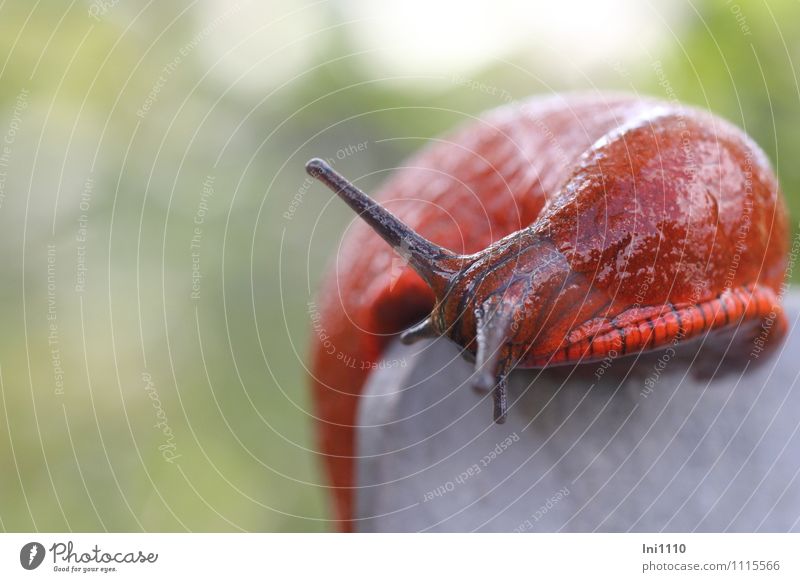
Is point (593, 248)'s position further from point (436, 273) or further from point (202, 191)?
point (202, 191)

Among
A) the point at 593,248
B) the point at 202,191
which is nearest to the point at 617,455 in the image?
the point at 593,248

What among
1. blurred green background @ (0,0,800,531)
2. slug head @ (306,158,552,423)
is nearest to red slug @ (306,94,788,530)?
slug head @ (306,158,552,423)

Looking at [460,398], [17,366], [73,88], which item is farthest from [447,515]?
[73,88]

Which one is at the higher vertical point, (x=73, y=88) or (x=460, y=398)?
(x=73, y=88)

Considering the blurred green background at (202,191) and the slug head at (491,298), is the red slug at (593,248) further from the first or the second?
the blurred green background at (202,191)

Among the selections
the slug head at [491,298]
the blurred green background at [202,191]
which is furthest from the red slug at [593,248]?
the blurred green background at [202,191]
